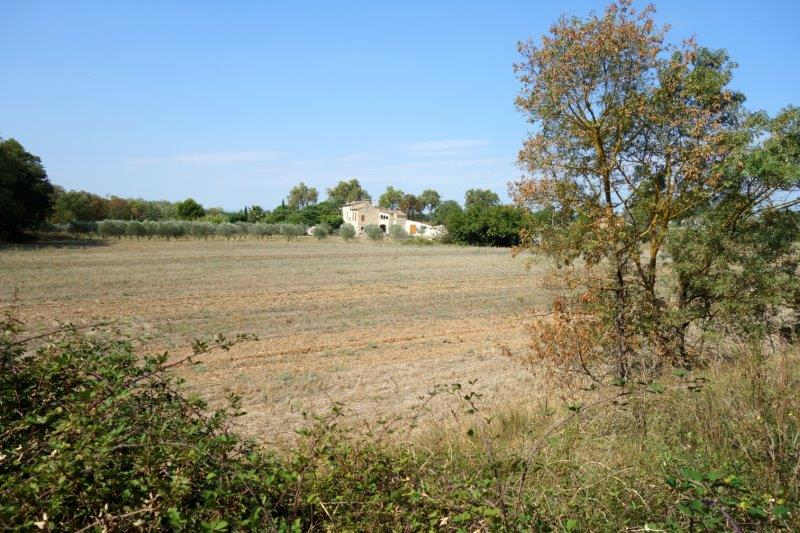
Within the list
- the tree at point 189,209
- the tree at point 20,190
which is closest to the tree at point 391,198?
the tree at point 189,209

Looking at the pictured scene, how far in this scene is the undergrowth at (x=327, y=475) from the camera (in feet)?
7.29

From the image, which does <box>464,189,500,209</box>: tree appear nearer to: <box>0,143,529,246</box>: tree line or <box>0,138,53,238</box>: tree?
<box>0,143,529,246</box>: tree line

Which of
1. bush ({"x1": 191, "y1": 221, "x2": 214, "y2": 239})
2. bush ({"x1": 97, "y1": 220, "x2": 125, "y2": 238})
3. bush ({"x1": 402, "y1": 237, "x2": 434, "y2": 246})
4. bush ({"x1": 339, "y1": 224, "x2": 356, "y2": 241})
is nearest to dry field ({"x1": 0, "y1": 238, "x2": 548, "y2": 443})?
bush ({"x1": 97, "y1": 220, "x2": 125, "y2": 238})

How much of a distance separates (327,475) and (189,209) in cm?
11867

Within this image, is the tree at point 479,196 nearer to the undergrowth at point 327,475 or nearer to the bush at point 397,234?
the bush at point 397,234

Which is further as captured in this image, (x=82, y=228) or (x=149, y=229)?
(x=149, y=229)

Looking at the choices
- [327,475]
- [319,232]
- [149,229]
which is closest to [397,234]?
[319,232]

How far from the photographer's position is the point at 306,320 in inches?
716

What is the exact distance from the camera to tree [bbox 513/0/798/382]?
7.73 m

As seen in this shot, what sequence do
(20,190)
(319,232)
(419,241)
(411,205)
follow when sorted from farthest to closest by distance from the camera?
(411,205) < (319,232) < (419,241) < (20,190)

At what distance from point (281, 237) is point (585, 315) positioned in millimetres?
81183

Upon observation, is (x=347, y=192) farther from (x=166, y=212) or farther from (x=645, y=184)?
(x=645, y=184)

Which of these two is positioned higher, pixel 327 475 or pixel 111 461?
pixel 111 461

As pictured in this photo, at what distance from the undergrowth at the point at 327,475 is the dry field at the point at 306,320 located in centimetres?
72
